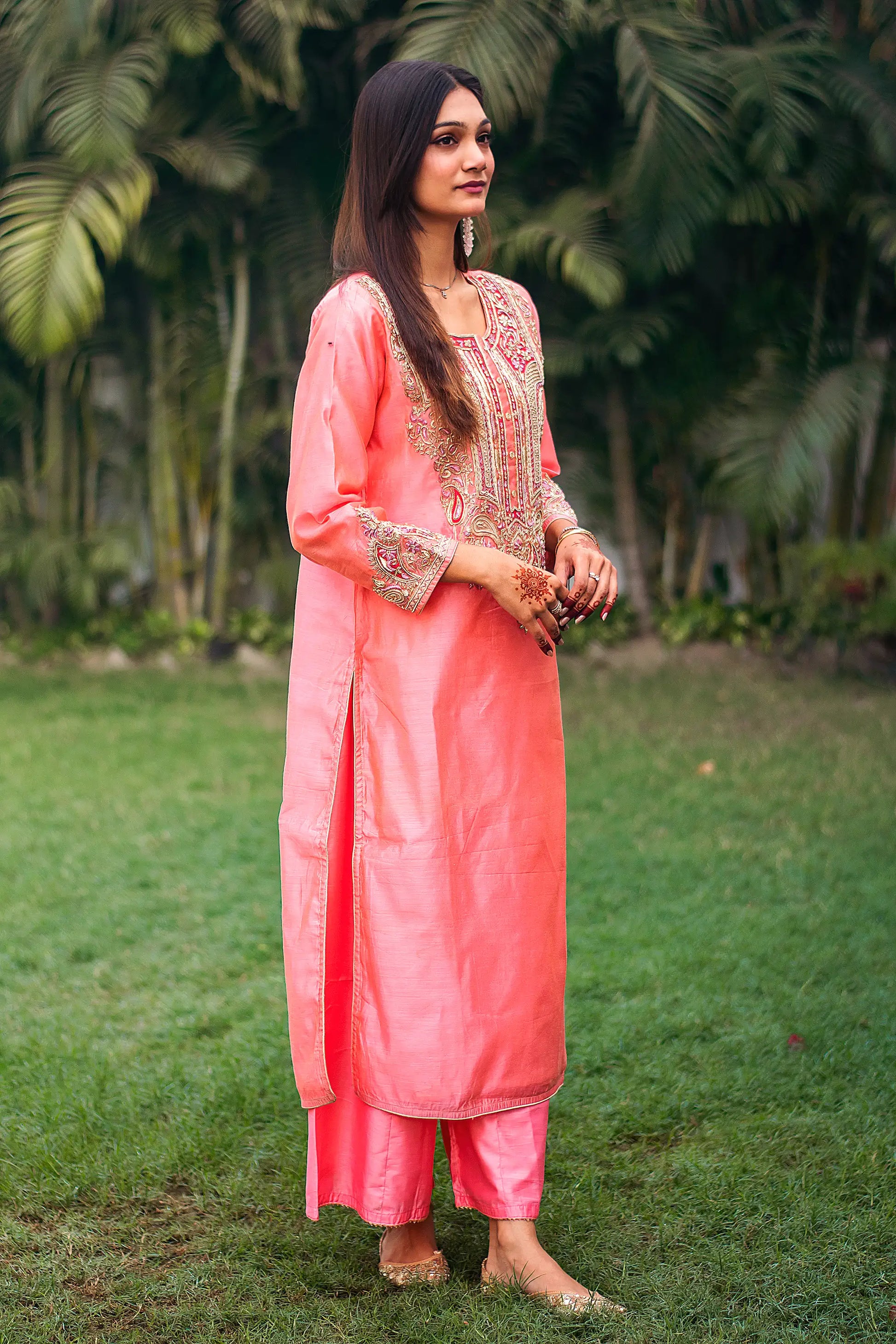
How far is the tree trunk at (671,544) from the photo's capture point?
26.2ft

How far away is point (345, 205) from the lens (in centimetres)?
208

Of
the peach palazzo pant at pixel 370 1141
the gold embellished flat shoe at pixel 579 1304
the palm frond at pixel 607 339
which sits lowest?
the gold embellished flat shoe at pixel 579 1304

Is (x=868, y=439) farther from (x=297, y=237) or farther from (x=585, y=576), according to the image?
(x=585, y=576)

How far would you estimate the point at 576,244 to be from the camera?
264 inches

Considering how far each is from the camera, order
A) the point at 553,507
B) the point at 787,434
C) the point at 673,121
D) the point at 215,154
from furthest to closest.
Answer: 1. the point at 215,154
2. the point at 787,434
3. the point at 673,121
4. the point at 553,507

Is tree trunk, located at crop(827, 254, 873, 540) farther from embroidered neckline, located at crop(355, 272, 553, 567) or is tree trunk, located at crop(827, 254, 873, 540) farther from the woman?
the woman

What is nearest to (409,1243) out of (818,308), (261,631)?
(818,308)

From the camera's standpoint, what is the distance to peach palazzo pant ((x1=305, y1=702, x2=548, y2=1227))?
2.04 m

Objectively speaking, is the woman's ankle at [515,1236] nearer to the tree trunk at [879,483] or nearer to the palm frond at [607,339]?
the palm frond at [607,339]

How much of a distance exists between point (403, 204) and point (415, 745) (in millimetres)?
798

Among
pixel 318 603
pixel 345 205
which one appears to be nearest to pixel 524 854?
pixel 318 603

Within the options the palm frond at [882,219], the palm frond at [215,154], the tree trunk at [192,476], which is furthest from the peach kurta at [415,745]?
the tree trunk at [192,476]

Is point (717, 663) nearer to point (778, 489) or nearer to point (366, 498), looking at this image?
point (778, 489)

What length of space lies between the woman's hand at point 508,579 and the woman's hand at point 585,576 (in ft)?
0.20
